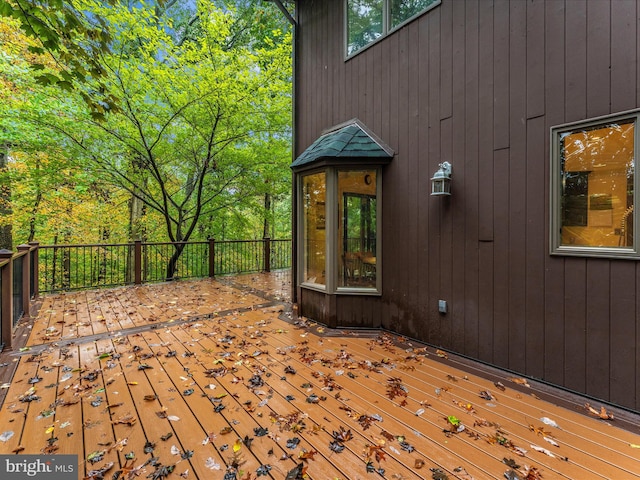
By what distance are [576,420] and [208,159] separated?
8.11 m

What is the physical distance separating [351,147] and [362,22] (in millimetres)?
1890

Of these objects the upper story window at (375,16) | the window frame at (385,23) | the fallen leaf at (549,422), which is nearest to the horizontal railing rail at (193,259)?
the window frame at (385,23)

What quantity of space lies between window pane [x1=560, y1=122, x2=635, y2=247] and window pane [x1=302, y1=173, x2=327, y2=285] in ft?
8.67

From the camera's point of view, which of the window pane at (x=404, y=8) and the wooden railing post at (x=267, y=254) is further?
the wooden railing post at (x=267, y=254)

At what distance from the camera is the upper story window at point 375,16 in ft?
11.9

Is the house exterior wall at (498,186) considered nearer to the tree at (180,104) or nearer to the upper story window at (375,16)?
the upper story window at (375,16)

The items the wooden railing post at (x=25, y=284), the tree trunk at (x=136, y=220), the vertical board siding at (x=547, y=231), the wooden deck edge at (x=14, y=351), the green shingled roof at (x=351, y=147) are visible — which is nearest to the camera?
the vertical board siding at (x=547, y=231)

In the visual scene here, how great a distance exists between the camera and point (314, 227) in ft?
14.8

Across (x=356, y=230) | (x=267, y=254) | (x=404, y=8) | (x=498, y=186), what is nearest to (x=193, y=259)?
(x=267, y=254)

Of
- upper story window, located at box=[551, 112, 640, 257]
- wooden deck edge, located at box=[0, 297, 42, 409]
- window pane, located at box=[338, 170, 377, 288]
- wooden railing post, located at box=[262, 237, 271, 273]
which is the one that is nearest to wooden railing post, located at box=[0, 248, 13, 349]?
wooden deck edge, located at box=[0, 297, 42, 409]

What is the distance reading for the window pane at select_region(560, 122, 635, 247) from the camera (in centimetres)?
224

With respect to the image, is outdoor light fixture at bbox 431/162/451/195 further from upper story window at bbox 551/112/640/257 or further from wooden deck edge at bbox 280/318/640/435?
wooden deck edge at bbox 280/318/640/435

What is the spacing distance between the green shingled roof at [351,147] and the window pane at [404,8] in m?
1.30

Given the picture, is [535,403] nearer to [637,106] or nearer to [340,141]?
[637,106]
